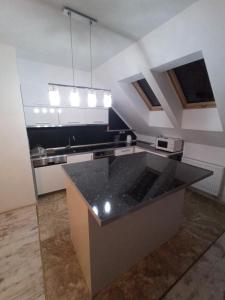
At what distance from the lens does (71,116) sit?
288cm

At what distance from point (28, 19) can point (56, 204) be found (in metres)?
2.61

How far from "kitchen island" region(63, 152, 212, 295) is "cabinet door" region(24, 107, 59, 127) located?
51.1 inches

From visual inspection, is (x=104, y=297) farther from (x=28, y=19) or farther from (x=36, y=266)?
(x=28, y=19)

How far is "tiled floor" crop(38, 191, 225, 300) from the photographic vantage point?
1.35 meters

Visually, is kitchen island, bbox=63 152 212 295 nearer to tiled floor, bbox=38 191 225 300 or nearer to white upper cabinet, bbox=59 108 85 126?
tiled floor, bbox=38 191 225 300

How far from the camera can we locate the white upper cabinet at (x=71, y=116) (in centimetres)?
281

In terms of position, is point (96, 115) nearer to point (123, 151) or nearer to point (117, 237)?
point (123, 151)

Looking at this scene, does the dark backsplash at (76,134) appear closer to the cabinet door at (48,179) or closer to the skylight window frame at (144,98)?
the cabinet door at (48,179)

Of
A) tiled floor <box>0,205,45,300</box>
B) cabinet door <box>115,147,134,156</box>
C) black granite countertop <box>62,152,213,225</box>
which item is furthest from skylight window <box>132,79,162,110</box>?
tiled floor <box>0,205,45,300</box>

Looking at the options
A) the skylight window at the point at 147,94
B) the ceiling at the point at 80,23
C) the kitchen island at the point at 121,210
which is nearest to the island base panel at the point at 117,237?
the kitchen island at the point at 121,210

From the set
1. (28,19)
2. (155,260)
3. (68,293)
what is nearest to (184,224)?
(155,260)

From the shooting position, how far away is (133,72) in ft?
8.07

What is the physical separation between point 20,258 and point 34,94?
95.0 inches

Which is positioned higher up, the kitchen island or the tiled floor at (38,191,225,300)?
the kitchen island
